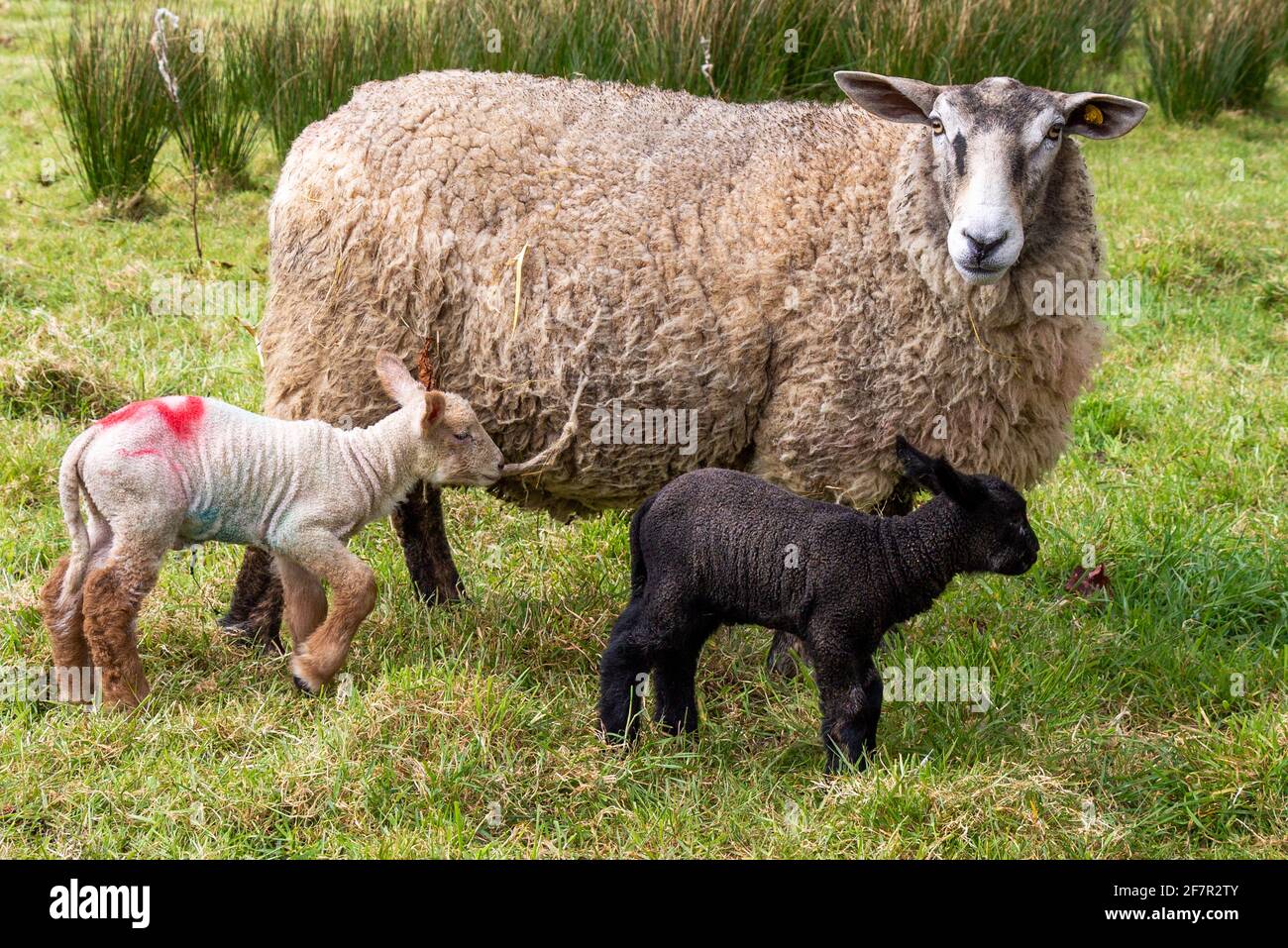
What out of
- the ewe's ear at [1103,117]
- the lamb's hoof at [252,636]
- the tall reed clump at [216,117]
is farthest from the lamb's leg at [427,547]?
the tall reed clump at [216,117]

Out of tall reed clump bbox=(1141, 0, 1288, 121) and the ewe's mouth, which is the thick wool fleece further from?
tall reed clump bbox=(1141, 0, 1288, 121)

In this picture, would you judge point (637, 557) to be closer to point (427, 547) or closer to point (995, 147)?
point (427, 547)

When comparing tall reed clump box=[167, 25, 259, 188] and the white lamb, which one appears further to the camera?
tall reed clump box=[167, 25, 259, 188]

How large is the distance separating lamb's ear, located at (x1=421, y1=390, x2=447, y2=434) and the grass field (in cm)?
65

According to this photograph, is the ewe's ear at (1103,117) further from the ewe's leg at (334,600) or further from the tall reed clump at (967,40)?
the tall reed clump at (967,40)

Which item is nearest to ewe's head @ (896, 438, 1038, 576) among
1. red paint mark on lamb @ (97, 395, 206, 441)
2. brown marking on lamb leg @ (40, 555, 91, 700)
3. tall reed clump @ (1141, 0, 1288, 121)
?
red paint mark on lamb @ (97, 395, 206, 441)

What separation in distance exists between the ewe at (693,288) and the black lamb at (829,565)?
0.56 m

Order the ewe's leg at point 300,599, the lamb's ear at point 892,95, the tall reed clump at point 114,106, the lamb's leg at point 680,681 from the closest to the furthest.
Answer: the lamb's leg at point 680,681 → the ewe's leg at point 300,599 → the lamb's ear at point 892,95 → the tall reed clump at point 114,106

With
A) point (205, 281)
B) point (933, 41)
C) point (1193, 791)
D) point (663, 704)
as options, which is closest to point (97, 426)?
point (663, 704)

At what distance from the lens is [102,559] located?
3.69m

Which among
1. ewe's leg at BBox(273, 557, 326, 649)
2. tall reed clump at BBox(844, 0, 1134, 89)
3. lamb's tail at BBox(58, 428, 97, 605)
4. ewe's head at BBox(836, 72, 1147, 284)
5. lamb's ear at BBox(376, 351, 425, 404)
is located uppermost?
ewe's head at BBox(836, 72, 1147, 284)

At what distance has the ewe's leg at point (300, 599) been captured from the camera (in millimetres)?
3877

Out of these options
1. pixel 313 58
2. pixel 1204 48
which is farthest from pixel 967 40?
pixel 313 58

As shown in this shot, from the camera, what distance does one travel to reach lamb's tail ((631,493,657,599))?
367 centimetres
